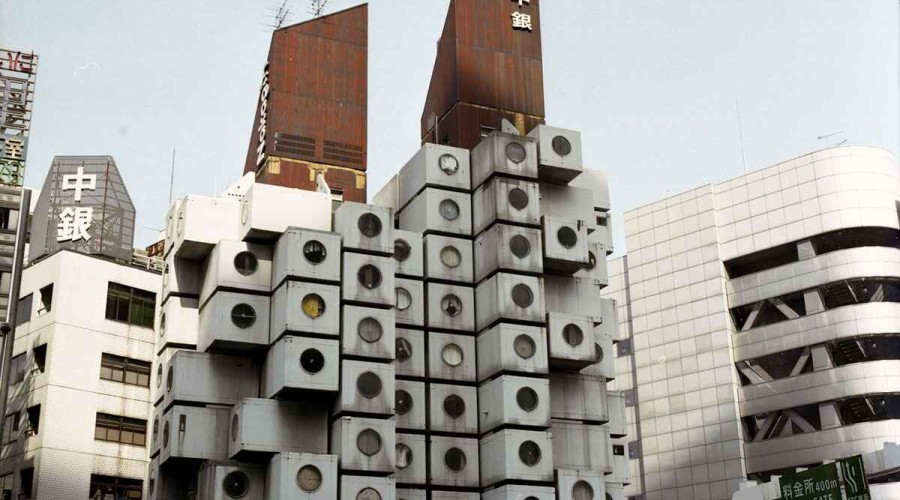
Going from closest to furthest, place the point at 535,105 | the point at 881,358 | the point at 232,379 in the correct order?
the point at 232,379 → the point at 535,105 → the point at 881,358

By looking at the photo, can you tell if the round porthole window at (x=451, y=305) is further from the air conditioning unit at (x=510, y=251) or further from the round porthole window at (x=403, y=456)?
the round porthole window at (x=403, y=456)

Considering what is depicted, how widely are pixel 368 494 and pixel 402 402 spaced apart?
5583 mm

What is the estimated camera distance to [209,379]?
57031 mm

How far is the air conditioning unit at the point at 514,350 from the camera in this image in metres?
58.7

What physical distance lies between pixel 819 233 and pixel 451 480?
45328 millimetres

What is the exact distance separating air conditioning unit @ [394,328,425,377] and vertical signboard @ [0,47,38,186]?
28.5 metres

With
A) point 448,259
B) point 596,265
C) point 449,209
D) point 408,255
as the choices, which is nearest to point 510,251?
point 448,259

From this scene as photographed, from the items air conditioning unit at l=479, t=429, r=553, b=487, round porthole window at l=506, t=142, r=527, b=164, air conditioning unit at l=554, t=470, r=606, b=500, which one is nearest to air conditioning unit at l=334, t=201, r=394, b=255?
round porthole window at l=506, t=142, r=527, b=164

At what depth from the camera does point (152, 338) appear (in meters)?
79.8

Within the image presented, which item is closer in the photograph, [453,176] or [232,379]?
[232,379]

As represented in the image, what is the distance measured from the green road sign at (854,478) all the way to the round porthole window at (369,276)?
21.0 metres

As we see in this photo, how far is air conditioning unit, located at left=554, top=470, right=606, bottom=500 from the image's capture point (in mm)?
57719

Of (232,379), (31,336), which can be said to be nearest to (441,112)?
(232,379)

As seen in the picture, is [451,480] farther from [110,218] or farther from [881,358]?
[881,358]
